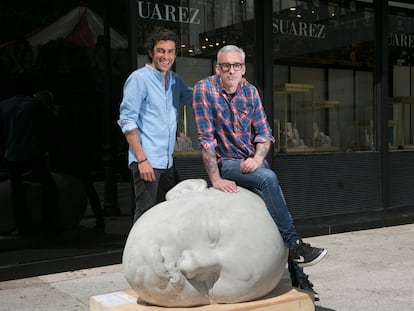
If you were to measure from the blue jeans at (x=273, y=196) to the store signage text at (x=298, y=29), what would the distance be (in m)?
4.54

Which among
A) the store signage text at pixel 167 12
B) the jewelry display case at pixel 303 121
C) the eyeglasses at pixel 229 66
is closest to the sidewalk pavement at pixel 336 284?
the eyeglasses at pixel 229 66

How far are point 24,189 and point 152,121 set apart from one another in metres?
2.40

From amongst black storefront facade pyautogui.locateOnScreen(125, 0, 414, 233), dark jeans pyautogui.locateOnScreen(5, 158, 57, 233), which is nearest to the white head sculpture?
dark jeans pyautogui.locateOnScreen(5, 158, 57, 233)

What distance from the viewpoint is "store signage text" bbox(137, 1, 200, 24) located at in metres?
6.92

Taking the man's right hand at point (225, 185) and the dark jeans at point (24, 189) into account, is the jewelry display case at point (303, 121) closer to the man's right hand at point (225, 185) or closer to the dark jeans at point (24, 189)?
the dark jeans at point (24, 189)

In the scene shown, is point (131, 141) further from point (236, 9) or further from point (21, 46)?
point (236, 9)

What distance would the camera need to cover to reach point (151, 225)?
137 inches

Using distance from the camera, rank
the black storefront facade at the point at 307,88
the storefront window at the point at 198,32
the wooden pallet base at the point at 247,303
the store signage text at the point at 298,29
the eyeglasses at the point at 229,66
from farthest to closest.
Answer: the store signage text at the point at 298,29 → the storefront window at the point at 198,32 → the black storefront facade at the point at 307,88 → the eyeglasses at the point at 229,66 → the wooden pallet base at the point at 247,303

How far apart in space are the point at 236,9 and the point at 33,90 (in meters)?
3.01

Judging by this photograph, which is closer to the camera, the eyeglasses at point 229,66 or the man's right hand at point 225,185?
the man's right hand at point 225,185

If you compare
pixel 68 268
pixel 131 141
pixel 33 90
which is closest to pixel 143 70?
pixel 131 141

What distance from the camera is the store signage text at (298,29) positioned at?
8083 mm

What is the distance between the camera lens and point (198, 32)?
7.48m

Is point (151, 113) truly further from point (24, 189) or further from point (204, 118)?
point (24, 189)
